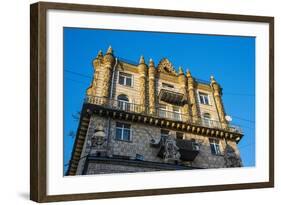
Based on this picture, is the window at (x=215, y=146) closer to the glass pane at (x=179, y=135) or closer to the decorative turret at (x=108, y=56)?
the glass pane at (x=179, y=135)

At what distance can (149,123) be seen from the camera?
5379 mm

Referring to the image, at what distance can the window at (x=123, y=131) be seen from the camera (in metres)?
5.24

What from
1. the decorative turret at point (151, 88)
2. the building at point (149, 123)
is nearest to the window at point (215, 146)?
the building at point (149, 123)

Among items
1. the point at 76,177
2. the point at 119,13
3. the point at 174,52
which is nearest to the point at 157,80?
the point at 174,52

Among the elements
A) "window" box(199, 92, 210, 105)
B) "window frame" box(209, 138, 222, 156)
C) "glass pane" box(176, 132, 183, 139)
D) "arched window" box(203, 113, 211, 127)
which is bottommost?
"window frame" box(209, 138, 222, 156)

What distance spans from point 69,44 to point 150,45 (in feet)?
2.11

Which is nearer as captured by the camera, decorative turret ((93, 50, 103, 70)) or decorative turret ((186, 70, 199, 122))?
decorative turret ((93, 50, 103, 70))

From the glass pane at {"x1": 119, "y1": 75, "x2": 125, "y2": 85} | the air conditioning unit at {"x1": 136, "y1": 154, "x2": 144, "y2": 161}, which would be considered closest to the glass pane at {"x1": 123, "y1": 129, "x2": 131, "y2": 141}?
the air conditioning unit at {"x1": 136, "y1": 154, "x2": 144, "y2": 161}

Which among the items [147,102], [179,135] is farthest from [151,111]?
[179,135]

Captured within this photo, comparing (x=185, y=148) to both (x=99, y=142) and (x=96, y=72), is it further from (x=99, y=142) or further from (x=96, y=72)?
(x=96, y=72)

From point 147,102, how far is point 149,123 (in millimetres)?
153

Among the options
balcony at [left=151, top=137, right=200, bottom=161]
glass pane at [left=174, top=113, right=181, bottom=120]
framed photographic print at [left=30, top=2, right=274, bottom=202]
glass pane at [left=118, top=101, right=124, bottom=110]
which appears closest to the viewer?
framed photographic print at [left=30, top=2, right=274, bottom=202]

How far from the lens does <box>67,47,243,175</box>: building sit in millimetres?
5145

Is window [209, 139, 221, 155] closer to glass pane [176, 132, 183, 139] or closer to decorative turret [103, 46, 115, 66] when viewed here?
glass pane [176, 132, 183, 139]
